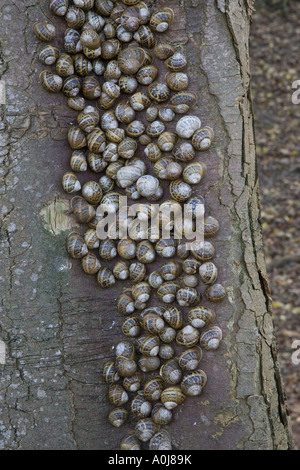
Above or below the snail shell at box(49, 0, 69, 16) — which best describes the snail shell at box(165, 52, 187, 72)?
below

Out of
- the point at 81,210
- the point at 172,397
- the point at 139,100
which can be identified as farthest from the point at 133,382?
the point at 139,100

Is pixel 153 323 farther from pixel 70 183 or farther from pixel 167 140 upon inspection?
pixel 167 140

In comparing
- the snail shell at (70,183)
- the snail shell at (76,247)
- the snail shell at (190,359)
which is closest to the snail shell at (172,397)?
the snail shell at (190,359)

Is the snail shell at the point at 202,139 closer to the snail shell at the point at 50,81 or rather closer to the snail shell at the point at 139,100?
the snail shell at the point at 139,100

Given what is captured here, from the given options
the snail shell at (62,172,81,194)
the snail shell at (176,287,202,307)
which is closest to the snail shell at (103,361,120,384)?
the snail shell at (176,287,202,307)


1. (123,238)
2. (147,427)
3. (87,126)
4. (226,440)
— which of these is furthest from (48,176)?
(226,440)

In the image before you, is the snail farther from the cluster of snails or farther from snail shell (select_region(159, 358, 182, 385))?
snail shell (select_region(159, 358, 182, 385))
